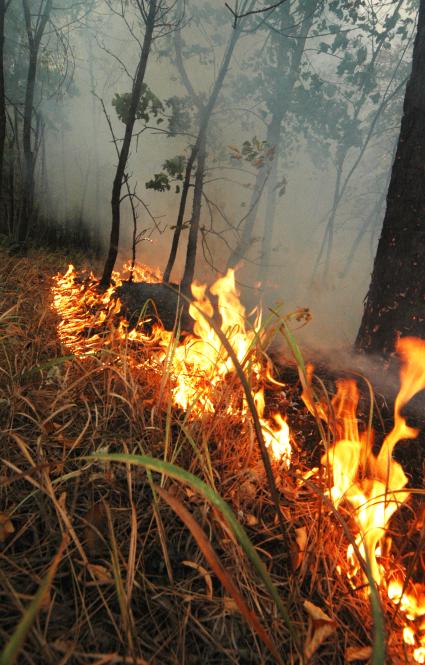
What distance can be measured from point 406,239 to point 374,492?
1911 millimetres

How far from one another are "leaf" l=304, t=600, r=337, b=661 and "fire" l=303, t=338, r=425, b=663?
7.4 inches

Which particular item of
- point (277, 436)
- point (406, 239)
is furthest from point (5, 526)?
point (406, 239)

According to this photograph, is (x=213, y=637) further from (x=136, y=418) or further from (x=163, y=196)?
(x=163, y=196)

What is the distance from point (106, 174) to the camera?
1650 centimetres

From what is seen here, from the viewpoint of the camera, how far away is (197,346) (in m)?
2.55

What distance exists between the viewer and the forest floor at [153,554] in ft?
2.65

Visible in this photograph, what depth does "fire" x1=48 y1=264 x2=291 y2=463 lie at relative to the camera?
171 cm

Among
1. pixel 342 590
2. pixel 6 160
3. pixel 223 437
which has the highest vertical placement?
pixel 6 160

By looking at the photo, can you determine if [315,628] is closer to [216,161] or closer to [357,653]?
[357,653]

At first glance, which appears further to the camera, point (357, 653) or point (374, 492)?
point (374, 492)

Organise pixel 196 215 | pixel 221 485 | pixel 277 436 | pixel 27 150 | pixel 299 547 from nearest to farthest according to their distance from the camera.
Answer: pixel 299 547 < pixel 221 485 < pixel 277 436 < pixel 27 150 < pixel 196 215

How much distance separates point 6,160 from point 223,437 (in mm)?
8072

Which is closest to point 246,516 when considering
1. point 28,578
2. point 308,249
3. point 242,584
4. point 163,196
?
point 242,584

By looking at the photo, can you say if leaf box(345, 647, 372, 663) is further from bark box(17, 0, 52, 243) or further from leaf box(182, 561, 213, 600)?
bark box(17, 0, 52, 243)
